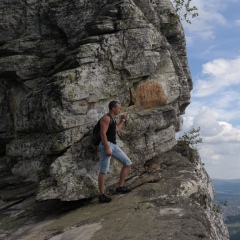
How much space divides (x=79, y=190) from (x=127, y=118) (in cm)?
450

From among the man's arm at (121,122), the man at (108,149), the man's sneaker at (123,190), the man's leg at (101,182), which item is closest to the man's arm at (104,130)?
the man at (108,149)

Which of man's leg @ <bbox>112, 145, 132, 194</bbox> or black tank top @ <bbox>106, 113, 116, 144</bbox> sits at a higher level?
black tank top @ <bbox>106, 113, 116, 144</bbox>

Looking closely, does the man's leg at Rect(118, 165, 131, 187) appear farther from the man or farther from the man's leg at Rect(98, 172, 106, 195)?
the man's leg at Rect(98, 172, 106, 195)

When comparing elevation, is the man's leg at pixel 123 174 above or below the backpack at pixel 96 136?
Result: below

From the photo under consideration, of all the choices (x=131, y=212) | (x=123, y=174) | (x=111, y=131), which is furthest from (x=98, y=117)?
(x=131, y=212)

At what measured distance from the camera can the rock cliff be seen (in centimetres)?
1206

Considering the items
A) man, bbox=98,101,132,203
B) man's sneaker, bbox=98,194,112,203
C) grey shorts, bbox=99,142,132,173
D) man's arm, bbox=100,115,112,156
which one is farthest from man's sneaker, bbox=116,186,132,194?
man's arm, bbox=100,115,112,156

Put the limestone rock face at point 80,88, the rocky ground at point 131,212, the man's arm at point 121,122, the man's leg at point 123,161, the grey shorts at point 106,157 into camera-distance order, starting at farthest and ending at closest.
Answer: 1. the limestone rock face at point 80,88
2. the man's arm at point 121,122
3. the man's leg at point 123,161
4. the grey shorts at point 106,157
5. the rocky ground at point 131,212

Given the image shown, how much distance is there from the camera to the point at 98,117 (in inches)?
623

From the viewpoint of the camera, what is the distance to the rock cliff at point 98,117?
1206 cm

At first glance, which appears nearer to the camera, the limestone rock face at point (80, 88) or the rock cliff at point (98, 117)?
the rock cliff at point (98, 117)

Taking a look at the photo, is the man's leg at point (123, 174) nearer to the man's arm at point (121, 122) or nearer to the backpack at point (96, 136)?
the backpack at point (96, 136)

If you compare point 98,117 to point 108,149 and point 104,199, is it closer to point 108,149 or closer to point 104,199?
point 108,149

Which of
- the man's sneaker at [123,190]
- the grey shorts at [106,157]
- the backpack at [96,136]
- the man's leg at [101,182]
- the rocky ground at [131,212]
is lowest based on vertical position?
the rocky ground at [131,212]
